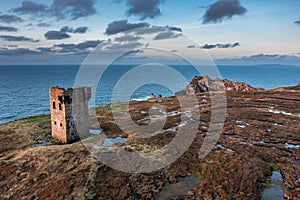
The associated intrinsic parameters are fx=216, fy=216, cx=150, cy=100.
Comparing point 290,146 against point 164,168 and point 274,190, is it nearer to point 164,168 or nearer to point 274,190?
point 274,190

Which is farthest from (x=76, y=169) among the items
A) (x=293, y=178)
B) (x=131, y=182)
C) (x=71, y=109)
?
(x=293, y=178)

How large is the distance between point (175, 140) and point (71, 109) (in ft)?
51.5

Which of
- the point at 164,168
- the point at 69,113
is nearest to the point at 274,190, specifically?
the point at 164,168

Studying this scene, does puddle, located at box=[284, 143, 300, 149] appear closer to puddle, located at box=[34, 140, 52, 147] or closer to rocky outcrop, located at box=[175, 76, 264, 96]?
puddle, located at box=[34, 140, 52, 147]

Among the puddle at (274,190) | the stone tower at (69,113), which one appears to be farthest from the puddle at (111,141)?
the puddle at (274,190)

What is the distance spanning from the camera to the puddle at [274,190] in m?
17.8

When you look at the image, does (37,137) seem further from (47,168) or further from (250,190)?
(250,190)

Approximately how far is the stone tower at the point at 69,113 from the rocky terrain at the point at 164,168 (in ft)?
6.90

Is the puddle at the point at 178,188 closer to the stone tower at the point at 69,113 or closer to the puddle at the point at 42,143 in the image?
the stone tower at the point at 69,113

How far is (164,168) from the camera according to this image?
23.2 m

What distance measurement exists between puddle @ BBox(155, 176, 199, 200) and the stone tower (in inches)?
694

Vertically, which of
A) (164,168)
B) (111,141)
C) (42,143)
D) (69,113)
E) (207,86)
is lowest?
(164,168)

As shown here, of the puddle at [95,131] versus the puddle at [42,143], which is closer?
the puddle at [42,143]

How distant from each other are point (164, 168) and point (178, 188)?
3905mm
